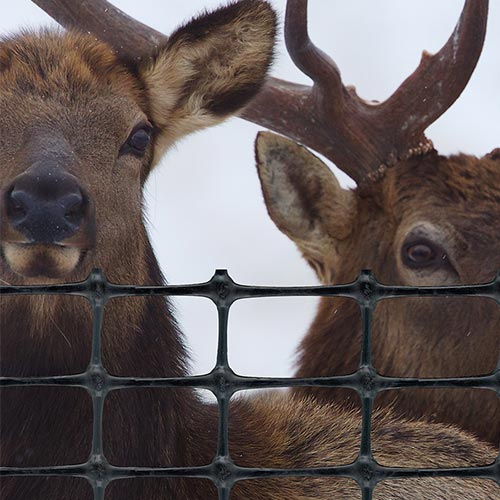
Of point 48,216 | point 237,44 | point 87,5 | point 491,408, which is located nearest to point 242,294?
point 48,216

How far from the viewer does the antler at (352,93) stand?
227 inches

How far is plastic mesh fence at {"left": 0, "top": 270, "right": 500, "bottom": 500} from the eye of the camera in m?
3.01

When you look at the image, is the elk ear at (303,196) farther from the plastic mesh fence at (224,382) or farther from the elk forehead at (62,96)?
the plastic mesh fence at (224,382)

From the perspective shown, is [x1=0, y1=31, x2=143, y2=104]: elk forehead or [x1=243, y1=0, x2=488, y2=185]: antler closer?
[x1=0, y1=31, x2=143, y2=104]: elk forehead

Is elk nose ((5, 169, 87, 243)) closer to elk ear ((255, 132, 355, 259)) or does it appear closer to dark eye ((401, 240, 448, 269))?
dark eye ((401, 240, 448, 269))

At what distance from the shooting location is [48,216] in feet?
11.2

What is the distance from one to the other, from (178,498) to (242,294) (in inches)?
35.0

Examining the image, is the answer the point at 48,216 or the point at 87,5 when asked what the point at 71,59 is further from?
the point at 87,5

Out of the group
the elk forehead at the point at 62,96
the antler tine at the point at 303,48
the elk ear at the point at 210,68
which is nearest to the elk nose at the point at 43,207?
the elk forehead at the point at 62,96

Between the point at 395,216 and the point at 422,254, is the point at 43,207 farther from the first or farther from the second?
the point at 395,216

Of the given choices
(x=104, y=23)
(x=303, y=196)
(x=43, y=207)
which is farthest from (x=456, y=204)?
(x=43, y=207)

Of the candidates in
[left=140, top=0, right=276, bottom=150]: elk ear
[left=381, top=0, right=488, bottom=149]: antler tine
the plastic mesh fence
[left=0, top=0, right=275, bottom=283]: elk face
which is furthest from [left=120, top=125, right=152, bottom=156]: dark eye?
[left=381, top=0, right=488, bottom=149]: antler tine

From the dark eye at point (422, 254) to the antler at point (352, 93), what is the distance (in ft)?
1.79

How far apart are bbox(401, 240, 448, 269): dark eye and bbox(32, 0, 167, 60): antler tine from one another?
1587mm
